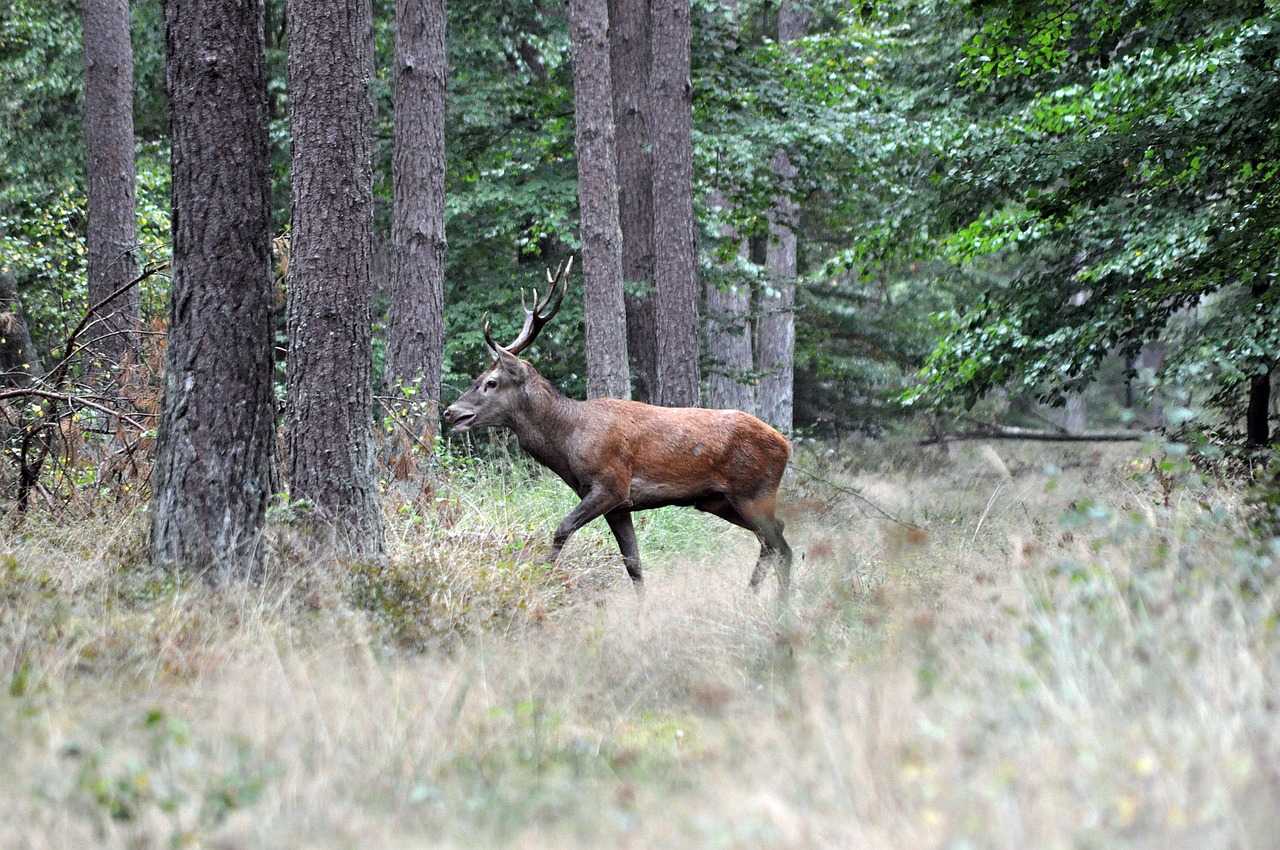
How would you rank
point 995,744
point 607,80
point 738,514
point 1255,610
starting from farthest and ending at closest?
point 607,80 < point 738,514 < point 1255,610 < point 995,744

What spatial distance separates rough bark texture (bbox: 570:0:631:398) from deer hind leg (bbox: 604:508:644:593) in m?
4.05

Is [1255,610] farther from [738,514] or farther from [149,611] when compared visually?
[738,514]

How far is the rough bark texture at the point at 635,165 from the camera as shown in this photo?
16.7 m

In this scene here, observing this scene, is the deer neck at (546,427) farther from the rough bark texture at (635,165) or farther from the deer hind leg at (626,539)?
the rough bark texture at (635,165)

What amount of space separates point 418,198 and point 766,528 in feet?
20.8

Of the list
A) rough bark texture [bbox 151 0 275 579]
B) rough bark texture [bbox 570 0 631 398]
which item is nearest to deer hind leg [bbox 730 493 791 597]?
rough bark texture [bbox 570 0 631 398]

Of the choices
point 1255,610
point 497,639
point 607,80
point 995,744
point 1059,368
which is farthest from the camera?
point 607,80

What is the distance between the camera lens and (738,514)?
34.9 feet

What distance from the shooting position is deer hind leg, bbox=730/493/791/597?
10.2 metres

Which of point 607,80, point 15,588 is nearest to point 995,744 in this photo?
point 15,588

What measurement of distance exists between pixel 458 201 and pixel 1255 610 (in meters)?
15.9

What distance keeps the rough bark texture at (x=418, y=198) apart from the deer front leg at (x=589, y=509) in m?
4.44

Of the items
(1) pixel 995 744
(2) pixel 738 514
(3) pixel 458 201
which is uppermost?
(3) pixel 458 201

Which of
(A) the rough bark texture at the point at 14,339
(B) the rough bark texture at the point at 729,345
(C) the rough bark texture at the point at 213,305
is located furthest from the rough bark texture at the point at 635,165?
(C) the rough bark texture at the point at 213,305
